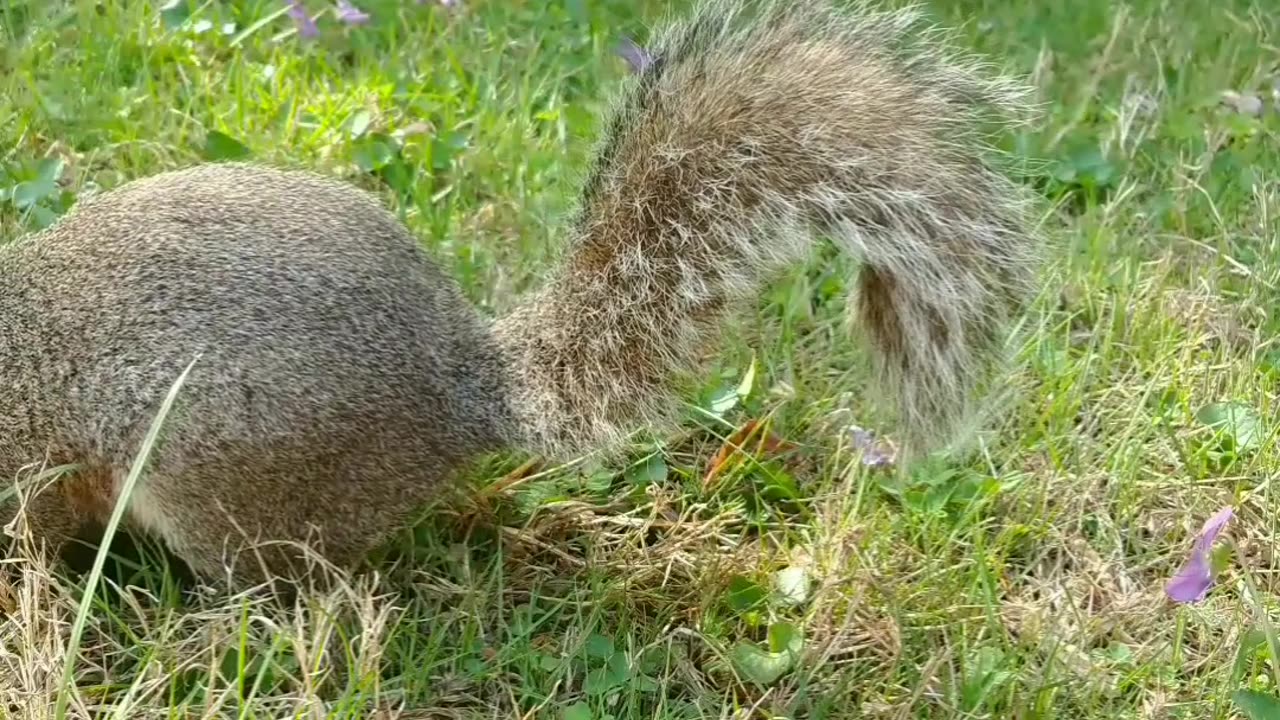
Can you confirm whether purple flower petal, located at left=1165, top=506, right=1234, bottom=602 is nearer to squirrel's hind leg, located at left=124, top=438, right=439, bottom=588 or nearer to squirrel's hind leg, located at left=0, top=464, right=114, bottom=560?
squirrel's hind leg, located at left=124, top=438, right=439, bottom=588

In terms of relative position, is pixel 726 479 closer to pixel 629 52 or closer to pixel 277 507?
pixel 277 507

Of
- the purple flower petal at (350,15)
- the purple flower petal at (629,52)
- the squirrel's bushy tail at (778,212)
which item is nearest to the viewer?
the squirrel's bushy tail at (778,212)

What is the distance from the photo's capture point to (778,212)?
1.82 metres

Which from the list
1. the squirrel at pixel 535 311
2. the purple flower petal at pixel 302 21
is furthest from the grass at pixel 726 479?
the squirrel at pixel 535 311

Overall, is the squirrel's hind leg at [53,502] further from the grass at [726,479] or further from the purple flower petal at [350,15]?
the purple flower petal at [350,15]

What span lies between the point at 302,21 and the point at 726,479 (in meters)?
1.48

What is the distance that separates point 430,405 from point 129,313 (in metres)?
0.42

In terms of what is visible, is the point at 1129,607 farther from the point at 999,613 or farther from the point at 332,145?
the point at 332,145

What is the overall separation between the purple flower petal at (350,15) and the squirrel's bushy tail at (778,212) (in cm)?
120

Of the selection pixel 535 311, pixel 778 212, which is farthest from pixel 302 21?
pixel 778 212

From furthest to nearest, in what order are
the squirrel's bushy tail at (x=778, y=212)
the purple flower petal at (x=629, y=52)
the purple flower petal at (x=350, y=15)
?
the purple flower petal at (x=350, y=15)
the purple flower petal at (x=629, y=52)
the squirrel's bushy tail at (x=778, y=212)

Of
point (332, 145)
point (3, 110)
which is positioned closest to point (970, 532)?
point (332, 145)

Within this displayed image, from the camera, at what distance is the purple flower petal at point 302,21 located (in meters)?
2.98

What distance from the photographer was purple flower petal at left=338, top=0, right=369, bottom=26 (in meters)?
2.97
